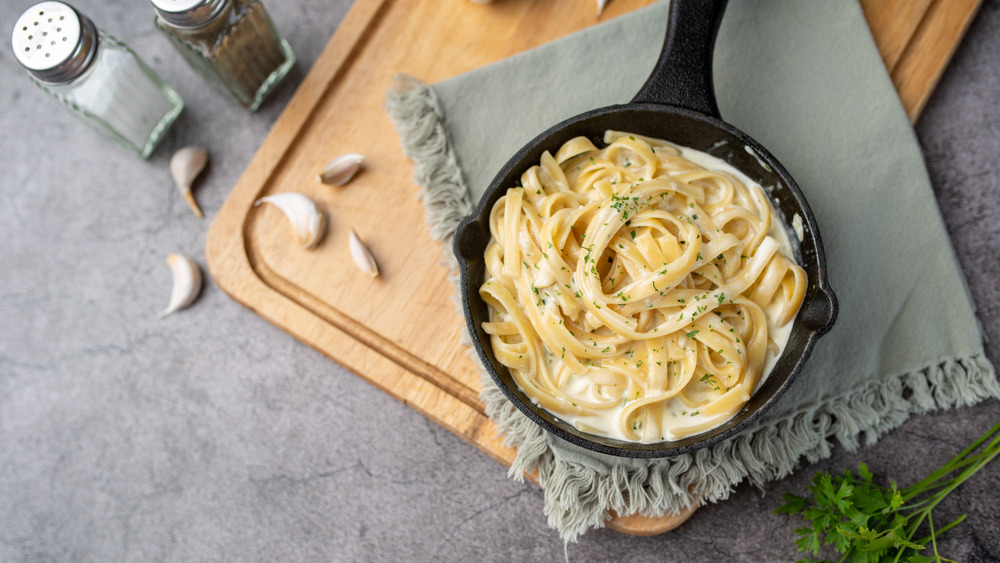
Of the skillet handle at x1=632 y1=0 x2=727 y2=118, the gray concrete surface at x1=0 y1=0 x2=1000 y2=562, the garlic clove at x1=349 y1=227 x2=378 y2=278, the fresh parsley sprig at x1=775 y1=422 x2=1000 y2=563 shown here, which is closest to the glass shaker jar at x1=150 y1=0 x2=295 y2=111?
the gray concrete surface at x1=0 y1=0 x2=1000 y2=562

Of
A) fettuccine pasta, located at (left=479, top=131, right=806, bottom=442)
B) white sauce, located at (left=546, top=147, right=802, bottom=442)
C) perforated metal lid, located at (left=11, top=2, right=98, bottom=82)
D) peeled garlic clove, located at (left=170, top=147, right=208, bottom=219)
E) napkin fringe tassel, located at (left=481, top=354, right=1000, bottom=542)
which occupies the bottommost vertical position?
napkin fringe tassel, located at (left=481, top=354, right=1000, bottom=542)

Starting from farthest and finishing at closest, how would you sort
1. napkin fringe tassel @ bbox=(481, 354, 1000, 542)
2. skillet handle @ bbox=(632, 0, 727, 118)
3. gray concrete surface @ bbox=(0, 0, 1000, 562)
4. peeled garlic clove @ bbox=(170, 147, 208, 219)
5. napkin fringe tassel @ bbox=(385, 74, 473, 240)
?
peeled garlic clove @ bbox=(170, 147, 208, 219) < gray concrete surface @ bbox=(0, 0, 1000, 562) < napkin fringe tassel @ bbox=(385, 74, 473, 240) < napkin fringe tassel @ bbox=(481, 354, 1000, 542) < skillet handle @ bbox=(632, 0, 727, 118)

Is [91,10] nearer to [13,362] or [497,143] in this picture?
[13,362]

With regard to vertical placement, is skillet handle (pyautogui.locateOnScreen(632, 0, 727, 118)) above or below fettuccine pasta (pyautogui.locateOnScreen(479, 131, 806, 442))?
above

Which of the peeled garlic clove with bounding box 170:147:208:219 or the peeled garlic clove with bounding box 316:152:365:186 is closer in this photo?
the peeled garlic clove with bounding box 316:152:365:186

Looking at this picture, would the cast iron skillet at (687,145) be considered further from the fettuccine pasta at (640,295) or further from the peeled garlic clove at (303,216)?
the peeled garlic clove at (303,216)

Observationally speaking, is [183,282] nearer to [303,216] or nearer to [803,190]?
[303,216]

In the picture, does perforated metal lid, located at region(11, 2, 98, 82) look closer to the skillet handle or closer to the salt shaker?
the salt shaker
